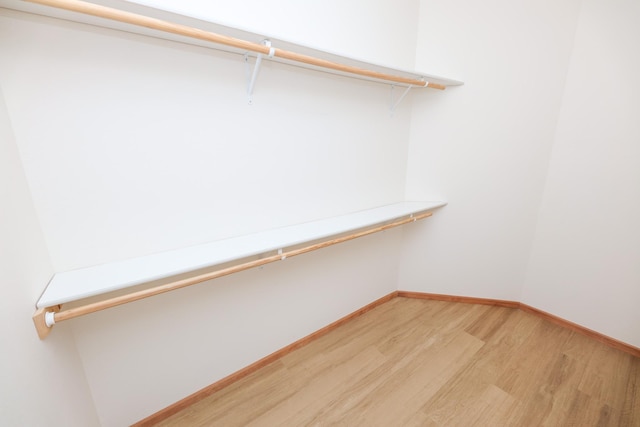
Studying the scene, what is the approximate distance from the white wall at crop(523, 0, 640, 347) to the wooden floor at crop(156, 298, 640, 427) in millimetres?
310

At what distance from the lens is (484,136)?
216cm

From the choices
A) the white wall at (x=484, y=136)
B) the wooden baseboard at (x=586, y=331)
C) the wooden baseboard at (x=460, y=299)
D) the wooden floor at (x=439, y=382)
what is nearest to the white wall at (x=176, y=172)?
the wooden floor at (x=439, y=382)

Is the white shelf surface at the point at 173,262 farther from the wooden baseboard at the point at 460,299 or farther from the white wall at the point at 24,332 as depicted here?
the wooden baseboard at the point at 460,299

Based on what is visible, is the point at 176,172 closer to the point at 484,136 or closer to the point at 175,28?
the point at 175,28

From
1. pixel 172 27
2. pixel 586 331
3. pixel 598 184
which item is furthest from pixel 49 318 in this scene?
pixel 586 331

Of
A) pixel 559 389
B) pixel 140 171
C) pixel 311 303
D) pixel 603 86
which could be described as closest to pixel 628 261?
pixel 559 389

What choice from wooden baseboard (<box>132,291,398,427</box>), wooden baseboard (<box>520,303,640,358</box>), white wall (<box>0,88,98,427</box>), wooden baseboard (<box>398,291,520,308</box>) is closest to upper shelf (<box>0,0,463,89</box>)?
white wall (<box>0,88,98,427</box>)

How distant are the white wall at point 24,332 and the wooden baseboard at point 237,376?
45 centimetres

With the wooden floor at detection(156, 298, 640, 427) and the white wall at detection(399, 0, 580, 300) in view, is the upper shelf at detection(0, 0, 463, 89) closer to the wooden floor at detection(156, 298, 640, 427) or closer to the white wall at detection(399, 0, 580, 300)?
the white wall at detection(399, 0, 580, 300)

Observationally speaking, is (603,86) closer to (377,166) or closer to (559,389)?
(377,166)

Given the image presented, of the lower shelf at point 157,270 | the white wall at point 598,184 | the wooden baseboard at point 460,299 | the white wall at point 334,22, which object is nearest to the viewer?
the lower shelf at point 157,270

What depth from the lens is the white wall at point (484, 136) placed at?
196cm

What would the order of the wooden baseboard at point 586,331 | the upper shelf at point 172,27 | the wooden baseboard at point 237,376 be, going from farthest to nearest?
the wooden baseboard at point 586,331
the wooden baseboard at point 237,376
the upper shelf at point 172,27

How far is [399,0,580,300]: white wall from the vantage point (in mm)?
1959
